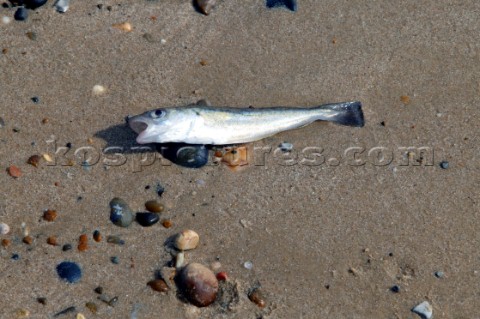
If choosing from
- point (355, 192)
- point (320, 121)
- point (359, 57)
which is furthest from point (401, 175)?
point (359, 57)

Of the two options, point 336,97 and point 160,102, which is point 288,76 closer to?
point 336,97

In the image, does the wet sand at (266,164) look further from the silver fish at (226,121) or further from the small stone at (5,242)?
the silver fish at (226,121)

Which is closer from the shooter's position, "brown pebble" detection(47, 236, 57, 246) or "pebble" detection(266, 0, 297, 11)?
"brown pebble" detection(47, 236, 57, 246)

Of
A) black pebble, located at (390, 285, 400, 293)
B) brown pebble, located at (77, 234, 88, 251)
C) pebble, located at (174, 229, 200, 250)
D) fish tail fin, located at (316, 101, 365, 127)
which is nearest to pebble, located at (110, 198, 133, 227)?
brown pebble, located at (77, 234, 88, 251)

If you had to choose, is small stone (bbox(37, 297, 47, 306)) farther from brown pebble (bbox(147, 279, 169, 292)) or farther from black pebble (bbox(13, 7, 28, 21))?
black pebble (bbox(13, 7, 28, 21))

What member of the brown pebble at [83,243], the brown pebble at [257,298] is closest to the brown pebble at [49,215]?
the brown pebble at [83,243]
